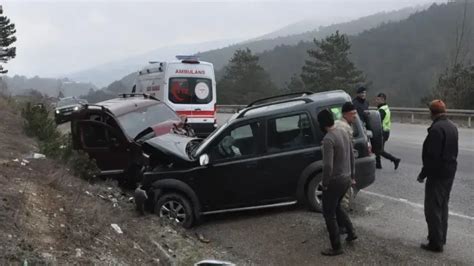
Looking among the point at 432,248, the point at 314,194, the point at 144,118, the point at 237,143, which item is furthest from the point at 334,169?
the point at 144,118

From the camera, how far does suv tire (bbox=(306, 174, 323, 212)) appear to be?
7.27 meters

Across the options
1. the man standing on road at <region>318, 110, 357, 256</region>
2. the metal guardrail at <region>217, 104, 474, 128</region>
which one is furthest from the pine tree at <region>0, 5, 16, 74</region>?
the man standing on road at <region>318, 110, 357, 256</region>

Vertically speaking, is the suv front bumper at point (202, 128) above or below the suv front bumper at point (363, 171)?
below

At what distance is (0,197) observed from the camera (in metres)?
5.88

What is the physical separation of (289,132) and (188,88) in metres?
9.18

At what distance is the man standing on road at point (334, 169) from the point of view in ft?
18.1

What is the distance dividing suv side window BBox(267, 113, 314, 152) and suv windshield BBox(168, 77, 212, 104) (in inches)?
354

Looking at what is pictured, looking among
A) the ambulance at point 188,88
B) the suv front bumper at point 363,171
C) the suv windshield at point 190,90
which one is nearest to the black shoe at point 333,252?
the suv front bumper at point 363,171

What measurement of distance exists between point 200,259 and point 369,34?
90.7 meters

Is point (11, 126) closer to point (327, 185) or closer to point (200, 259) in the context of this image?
point (200, 259)

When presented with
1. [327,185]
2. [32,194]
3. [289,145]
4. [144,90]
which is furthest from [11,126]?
[327,185]

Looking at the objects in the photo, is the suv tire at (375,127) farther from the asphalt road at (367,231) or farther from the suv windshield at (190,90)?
the suv windshield at (190,90)

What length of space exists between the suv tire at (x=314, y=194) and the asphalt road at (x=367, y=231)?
135 millimetres

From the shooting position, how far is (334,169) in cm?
561
